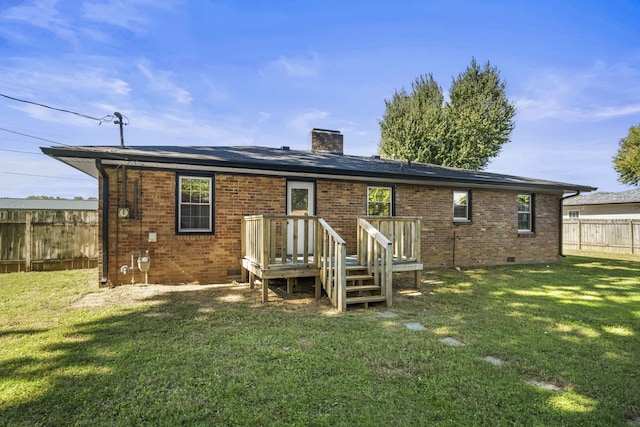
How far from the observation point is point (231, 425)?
2.36 meters

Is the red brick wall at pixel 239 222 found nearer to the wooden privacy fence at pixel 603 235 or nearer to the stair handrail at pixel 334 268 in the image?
the stair handrail at pixel 334 268

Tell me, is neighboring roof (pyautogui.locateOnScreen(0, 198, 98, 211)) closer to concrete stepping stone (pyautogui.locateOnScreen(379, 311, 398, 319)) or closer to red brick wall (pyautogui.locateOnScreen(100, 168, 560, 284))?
red brick wall (pyautogui.locateOnScreen(100, 168, 560, 284))

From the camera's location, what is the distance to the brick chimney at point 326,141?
12500 mm

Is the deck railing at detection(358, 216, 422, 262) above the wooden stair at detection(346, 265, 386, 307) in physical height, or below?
above

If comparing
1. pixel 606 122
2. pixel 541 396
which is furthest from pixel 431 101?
pixel 541 396

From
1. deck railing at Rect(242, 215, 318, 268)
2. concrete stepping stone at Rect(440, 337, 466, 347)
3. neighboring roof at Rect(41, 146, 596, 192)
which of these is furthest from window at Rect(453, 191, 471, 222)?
concrete stepping stone at Rect(440, 337, 466, 347)

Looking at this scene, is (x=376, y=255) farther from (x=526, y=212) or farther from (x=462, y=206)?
(x=526, y=212)

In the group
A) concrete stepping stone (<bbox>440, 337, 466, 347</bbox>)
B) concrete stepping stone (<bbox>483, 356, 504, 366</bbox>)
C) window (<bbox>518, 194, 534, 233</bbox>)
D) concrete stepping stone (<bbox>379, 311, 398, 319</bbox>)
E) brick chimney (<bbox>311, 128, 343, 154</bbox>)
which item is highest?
brick chimney (<bbox>311, 128, 343, 154</bbox>)

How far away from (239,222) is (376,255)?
3511 mm

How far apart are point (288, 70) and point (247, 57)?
173 cm

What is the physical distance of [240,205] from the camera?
8023mm

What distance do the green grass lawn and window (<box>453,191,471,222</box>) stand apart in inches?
184

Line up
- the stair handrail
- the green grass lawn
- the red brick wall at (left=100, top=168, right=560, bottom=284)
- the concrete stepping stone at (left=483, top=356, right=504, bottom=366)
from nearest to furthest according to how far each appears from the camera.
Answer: the green grass lawn → the concrete stepping stone at (left=483, top=356, right=504, bottom=366) → the stair handrail → the red brick wall at (left=100, top=168, right=560, bottom=284)

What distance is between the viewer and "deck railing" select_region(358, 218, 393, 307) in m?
5.89
